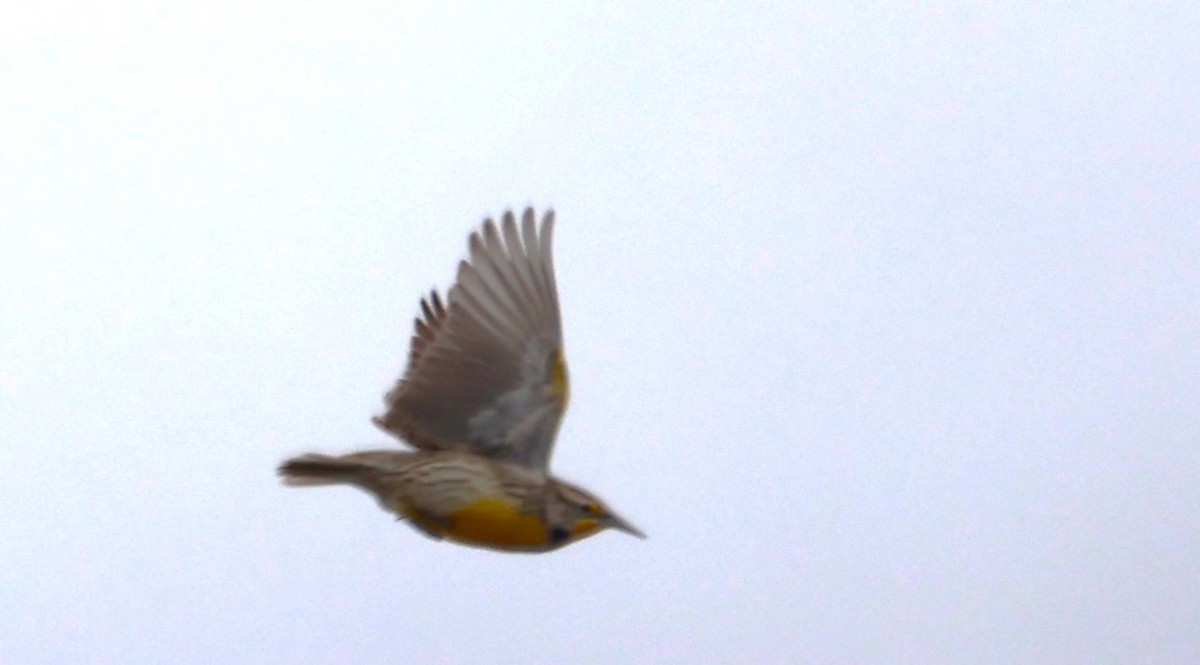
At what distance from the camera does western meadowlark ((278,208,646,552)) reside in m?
10.5

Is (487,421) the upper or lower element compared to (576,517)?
upper

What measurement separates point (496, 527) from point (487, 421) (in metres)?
0.86

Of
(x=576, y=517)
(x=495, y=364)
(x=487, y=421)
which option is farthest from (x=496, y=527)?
(x=495, y=364)

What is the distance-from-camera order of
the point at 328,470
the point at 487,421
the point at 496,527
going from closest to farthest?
the point at 496,527
the point at 328,470
the point at 487,421

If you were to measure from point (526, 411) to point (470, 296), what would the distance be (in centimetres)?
60

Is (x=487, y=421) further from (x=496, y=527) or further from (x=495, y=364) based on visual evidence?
(x=496, y=527)

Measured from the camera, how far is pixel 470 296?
1152 cm

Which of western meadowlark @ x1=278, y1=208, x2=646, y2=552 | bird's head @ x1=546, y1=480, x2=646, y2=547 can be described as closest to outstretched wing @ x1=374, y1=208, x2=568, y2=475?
western meadowlark @ x1=278, y1=208, x2=646, y2=552

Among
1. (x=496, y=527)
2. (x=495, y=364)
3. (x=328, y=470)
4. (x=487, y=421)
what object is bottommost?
(x=496, y=527)

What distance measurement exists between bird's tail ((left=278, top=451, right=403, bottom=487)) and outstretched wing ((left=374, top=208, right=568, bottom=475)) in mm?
421

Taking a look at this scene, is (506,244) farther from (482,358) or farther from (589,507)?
(589,507)

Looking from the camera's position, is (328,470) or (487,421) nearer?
(328,470)

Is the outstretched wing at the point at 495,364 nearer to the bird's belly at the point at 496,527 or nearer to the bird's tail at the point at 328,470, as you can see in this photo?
the bird's tail at the point at 328,470

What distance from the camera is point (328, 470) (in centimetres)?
1076
